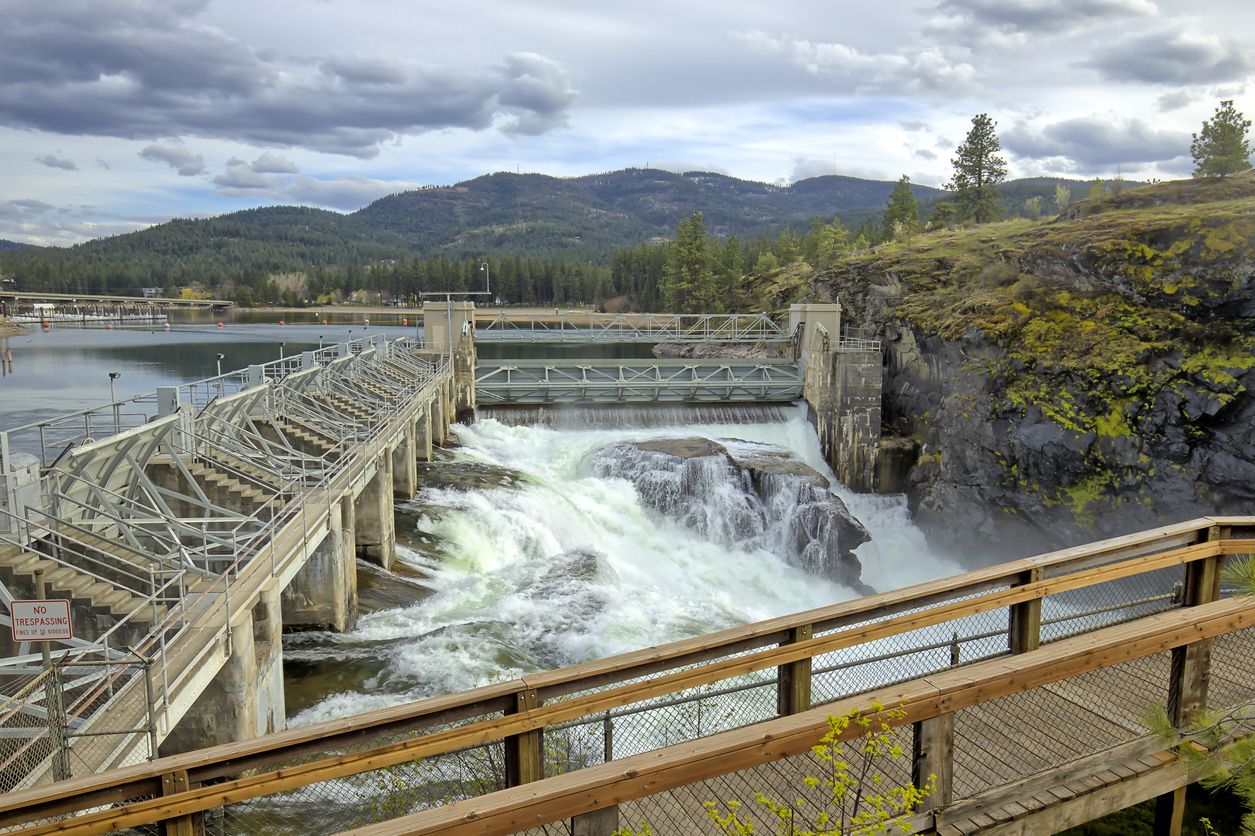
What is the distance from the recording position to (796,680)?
198 inches

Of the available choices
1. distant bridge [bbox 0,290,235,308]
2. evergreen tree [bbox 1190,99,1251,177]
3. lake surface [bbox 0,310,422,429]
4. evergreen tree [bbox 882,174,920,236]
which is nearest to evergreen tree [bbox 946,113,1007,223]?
evergreen tree [bbox 882,174,920,236]

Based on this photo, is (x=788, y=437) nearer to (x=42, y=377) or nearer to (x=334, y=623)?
(x=334, y=623)

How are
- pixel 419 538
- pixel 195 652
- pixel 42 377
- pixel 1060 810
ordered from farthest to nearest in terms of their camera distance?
pixel 42 377
pixel 419 538
pixel 195 652
pixel 1060 810

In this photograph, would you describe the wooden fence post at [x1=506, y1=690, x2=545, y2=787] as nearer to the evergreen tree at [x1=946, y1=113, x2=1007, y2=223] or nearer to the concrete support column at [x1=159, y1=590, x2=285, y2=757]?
the concrete support column at [x1=159, y1=590, x2=285, y2=757]

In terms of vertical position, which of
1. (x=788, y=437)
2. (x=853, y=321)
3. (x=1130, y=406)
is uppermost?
(x=853, y=321)

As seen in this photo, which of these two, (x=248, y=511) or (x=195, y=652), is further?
(x=248, y=511)

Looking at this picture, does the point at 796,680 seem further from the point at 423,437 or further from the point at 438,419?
the point at 438,419

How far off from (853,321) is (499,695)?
40626 mm

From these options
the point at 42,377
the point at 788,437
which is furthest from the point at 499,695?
the point at 42,377

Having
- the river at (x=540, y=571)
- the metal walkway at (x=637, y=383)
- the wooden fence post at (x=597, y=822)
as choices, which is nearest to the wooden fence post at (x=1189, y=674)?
the wooden fence post at (x=597, y=822)

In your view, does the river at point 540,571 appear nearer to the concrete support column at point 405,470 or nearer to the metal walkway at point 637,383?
the concrete support column at point 405,470

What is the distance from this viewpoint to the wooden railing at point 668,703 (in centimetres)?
328

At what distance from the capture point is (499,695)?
414 centimetres

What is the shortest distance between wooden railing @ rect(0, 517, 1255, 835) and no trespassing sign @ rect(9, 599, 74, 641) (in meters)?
2.79
